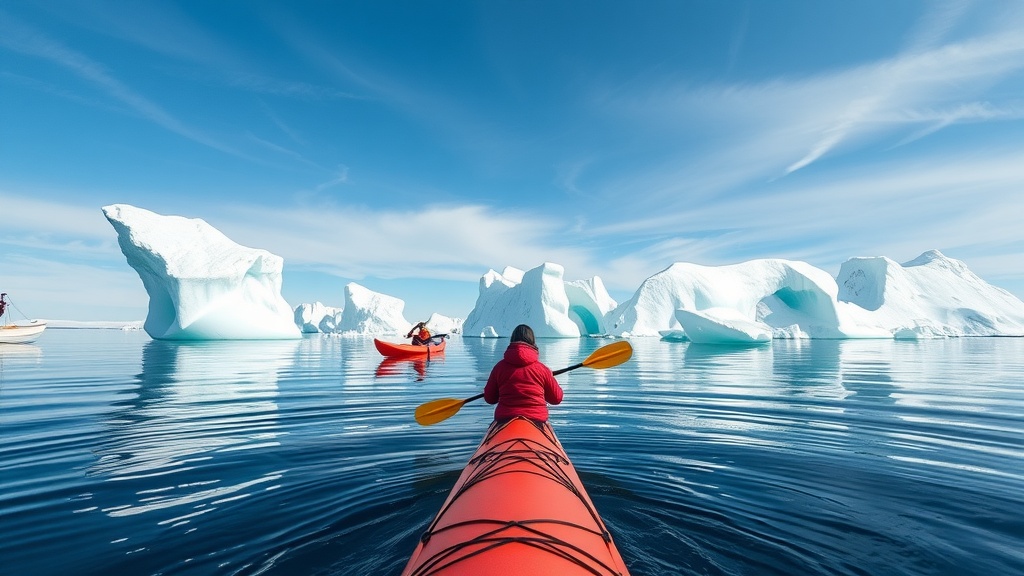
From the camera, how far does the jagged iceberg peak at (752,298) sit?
3991 cm

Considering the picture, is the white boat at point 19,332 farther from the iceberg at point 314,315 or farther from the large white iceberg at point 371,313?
the iceberg at point 314,315

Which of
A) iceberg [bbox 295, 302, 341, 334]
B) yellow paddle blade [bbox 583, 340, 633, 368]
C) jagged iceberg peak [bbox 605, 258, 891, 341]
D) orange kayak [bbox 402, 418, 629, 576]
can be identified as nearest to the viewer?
orange kayak [bbox 402, 418, 629, 576]

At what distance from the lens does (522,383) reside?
390 centimetres

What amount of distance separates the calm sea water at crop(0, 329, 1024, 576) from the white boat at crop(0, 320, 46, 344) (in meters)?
33.3

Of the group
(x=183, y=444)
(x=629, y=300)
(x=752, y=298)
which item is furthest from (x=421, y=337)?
(x=752, y=298)

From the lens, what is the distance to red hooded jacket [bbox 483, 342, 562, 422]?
387 centimetres

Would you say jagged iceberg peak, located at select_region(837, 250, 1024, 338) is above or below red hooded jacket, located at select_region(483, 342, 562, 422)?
above

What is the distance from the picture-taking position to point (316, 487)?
405 centimetres

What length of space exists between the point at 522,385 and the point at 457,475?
128cm

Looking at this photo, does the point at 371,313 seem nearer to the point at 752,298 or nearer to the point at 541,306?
the point at 541,306

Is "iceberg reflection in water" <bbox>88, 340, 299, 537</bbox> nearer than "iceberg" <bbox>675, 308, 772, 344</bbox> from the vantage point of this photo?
Yes

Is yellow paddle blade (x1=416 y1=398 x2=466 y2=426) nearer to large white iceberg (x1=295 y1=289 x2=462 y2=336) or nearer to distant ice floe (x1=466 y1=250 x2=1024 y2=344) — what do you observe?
distant ice floe (x1=466 y1=250 x2=1024 y2=344)

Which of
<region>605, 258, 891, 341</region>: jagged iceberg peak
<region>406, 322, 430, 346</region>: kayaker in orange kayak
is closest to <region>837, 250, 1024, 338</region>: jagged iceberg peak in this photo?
<region>605, 258, 891, 341</region>: jagged iceberg peak

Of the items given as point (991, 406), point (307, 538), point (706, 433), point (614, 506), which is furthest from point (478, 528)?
point (991, 406)
